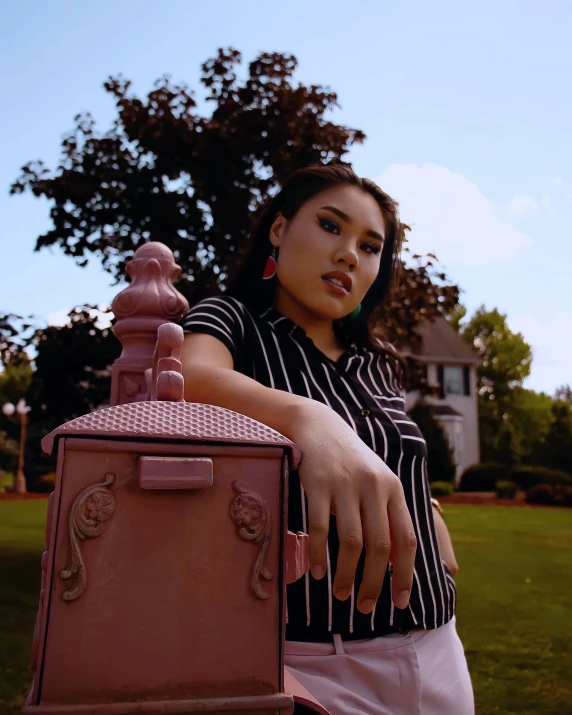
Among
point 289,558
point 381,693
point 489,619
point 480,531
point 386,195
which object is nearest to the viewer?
point 289,558

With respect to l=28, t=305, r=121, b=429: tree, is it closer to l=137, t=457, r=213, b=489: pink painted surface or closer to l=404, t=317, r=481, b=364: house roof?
l=137, t=457, r=213, b=489: pink painted surface

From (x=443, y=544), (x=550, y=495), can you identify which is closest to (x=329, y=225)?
(x=443, y=544)

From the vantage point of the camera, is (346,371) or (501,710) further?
(501,710)

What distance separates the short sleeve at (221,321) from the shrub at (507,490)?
24.5 metres

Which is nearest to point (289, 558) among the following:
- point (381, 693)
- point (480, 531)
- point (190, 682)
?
point (190, 682)

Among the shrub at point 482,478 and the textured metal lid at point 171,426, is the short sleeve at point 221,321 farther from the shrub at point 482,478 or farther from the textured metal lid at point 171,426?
the shrub at point 482,478

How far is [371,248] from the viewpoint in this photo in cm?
203

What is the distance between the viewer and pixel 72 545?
97 centimetres

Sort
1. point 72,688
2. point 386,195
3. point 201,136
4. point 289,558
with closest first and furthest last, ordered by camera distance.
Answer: point 72,688 < point 289,558 < point 386,195 < point 201,136

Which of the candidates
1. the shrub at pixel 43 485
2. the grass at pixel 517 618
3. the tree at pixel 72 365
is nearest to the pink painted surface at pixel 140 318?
the grass at pixel 517 618

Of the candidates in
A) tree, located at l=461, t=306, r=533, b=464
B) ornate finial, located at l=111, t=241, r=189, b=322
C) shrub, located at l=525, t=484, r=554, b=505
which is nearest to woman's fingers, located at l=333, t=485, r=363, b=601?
ornate finial, located at l=111, t=241, r=189, b=322

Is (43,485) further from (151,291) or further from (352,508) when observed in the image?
(352,508)

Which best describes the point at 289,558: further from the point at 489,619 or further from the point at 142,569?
the point at 489,619

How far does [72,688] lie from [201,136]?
681cm
